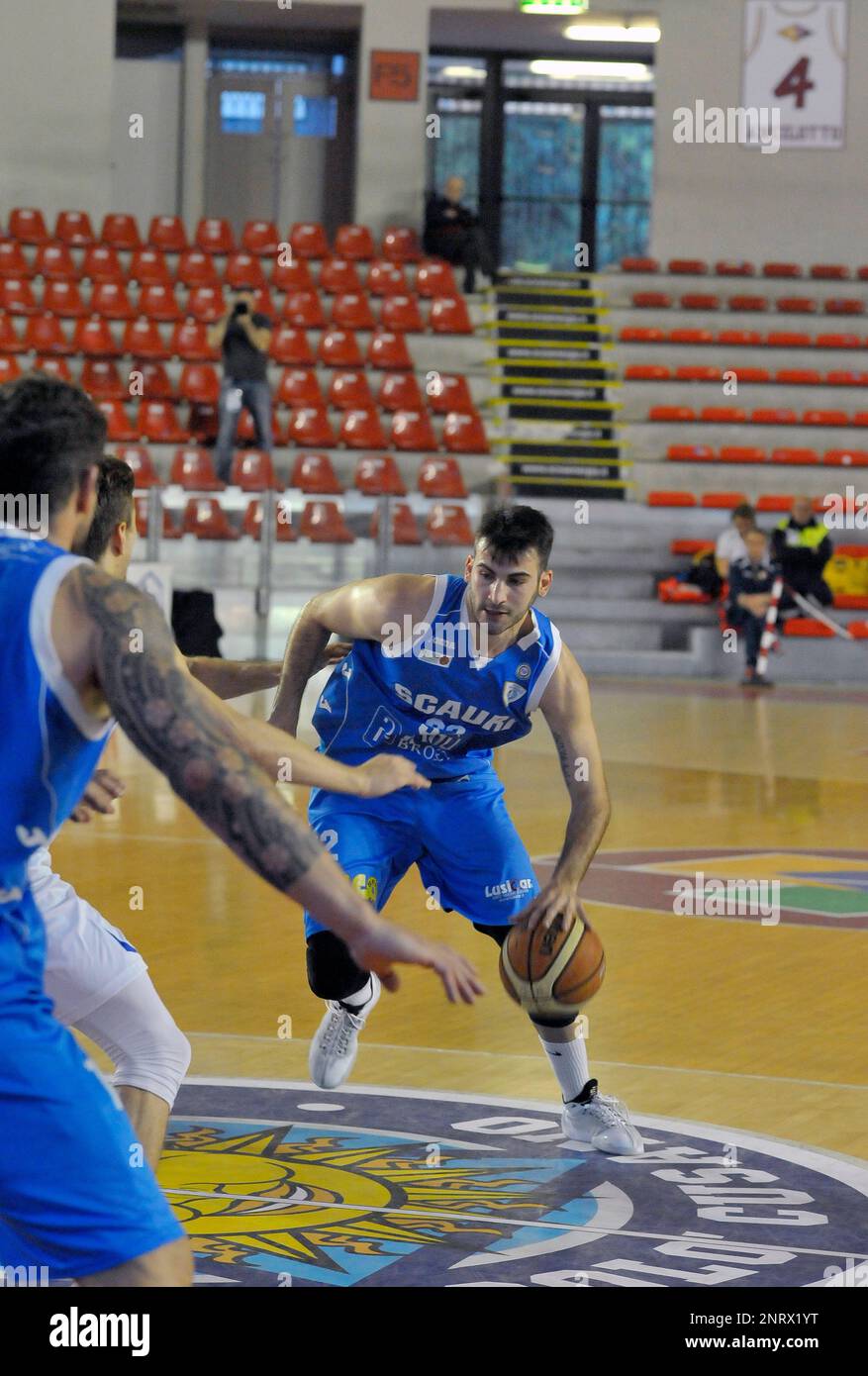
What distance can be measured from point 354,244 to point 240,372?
5.18 m

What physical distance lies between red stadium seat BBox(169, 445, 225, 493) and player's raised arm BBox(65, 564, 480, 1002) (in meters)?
15.5

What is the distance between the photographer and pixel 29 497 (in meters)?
2.70

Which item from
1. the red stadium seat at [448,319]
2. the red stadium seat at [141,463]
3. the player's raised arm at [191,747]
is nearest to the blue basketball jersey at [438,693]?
the player's raised arm at [191,747]

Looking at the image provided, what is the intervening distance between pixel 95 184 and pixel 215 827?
2212 cm

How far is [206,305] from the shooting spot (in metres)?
21.2

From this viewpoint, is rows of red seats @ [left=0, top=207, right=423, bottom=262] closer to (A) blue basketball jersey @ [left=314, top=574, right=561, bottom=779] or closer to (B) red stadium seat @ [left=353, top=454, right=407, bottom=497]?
(B) red stadium seat @ [left=353, top=454, right=407, bottom=497]

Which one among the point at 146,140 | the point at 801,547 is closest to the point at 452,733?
the point at 801,547

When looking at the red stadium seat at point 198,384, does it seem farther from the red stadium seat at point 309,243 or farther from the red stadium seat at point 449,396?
the red stadium seat at point 309,243

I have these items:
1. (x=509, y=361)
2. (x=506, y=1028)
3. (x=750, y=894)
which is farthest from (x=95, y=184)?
(x=506, y=1028)

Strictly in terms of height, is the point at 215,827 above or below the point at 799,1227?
above

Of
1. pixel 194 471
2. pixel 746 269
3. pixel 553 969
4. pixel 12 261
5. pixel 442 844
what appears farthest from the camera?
pixel 746 269

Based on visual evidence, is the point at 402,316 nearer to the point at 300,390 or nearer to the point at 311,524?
the point at 300,390

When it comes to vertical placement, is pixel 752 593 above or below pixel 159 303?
below

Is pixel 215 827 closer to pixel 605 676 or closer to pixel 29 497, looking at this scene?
pixel 29 497
